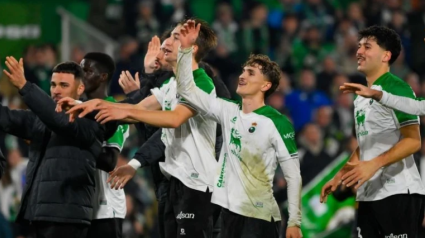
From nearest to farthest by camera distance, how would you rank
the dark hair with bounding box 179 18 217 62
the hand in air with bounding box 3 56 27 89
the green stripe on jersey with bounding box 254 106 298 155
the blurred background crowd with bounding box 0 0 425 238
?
1. the hand in air with bounding box 3 56 27 89
2. the green stripe on jersey with bounding box 254 106 298 155
3. the dark hair with bounding box 179 18 217 62
4. the blurred background crowd with bounding box 0 0 425 238

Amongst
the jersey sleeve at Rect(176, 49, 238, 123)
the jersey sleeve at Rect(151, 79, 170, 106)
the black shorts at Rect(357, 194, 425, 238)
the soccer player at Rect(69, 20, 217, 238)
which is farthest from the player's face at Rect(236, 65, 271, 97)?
the black shorts at Rect(357, 194, 425, 238)

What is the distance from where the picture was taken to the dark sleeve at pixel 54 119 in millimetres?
6832

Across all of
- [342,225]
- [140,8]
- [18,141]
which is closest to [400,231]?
[342,225]

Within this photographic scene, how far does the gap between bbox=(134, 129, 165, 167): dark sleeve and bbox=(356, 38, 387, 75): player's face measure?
1.67m

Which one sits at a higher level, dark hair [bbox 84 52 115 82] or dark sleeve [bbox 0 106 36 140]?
dark hair [bbox 84 52 115 82]

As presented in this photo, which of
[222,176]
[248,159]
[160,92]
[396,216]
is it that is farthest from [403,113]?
[160,92]

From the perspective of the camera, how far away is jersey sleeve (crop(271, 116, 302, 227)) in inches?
273

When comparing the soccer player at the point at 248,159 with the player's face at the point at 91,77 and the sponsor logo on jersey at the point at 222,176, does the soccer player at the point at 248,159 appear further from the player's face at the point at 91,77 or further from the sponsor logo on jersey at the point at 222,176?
the player's face at the point at 91,77

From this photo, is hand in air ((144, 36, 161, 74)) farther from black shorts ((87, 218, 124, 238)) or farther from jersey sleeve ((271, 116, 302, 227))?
jersey sleeve ((271, 116, 302, 227))

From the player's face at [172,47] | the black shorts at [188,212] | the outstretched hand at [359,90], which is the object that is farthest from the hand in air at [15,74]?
the outstretched hand at [359,90]

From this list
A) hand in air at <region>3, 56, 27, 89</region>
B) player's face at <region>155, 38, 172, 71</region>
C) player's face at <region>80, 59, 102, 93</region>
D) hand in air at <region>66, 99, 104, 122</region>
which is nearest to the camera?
hand in air at <region>66, 99, 104, 122</region>

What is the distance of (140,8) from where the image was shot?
16.5 m

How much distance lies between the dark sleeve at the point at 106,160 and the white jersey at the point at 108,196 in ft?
0.58

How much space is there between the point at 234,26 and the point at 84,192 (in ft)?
31.6
